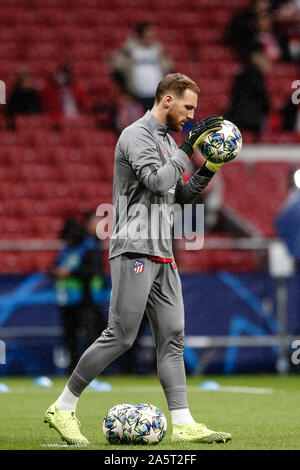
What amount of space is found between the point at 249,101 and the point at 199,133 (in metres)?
10.1

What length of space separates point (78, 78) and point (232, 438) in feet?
40.9

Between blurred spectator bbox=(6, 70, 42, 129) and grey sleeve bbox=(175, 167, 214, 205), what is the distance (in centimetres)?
1037

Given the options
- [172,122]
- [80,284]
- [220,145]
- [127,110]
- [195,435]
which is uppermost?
[127,110]

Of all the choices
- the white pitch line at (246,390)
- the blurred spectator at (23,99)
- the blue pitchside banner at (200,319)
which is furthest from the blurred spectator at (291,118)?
the white pitch line at (246,390)

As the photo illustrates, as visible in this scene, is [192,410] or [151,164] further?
[192,410]

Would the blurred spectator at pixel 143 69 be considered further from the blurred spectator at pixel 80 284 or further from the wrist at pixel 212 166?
the wrist at pixel 212 166

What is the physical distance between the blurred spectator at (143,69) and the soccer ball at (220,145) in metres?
10.5

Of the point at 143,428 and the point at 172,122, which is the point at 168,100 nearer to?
the point at 172,122

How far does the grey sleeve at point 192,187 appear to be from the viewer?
661 centimetres

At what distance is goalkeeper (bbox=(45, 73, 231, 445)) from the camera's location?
621cm

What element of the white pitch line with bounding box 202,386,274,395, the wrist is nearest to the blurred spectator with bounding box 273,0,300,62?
the white pitch line with bounding box 202,386,274,395

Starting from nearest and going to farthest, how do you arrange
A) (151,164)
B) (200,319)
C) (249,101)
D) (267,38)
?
(151,164) → (200,319) → (249,101) → (267,38)

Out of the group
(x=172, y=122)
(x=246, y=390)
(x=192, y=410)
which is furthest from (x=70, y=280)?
(x=172, y=122)

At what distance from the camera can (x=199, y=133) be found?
21.0 ft
